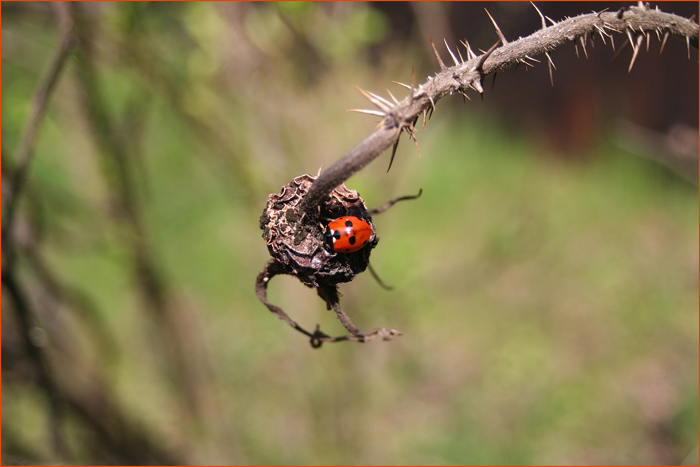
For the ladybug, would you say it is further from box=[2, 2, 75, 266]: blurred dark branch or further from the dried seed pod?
box=[2, 2, 75, 266]: blurred dark branch

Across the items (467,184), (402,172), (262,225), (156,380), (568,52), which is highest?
(568,52)

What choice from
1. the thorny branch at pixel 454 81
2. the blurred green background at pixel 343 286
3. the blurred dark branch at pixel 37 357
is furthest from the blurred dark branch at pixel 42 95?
the thorny branch at pixel 454 81

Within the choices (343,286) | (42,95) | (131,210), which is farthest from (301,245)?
(343,286)

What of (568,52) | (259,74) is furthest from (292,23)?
(568,52)

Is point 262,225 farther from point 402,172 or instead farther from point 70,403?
point 402,172

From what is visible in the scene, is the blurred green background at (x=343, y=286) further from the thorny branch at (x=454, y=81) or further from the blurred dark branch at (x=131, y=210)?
the thorny branch at (x=454, y=81)

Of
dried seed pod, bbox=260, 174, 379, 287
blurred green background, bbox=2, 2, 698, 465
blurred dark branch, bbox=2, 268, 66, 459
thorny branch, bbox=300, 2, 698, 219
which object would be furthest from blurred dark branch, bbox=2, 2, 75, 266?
thorny branch, bbox=300, 2, 698, 219

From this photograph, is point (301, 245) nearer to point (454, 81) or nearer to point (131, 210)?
point (454, 81)
